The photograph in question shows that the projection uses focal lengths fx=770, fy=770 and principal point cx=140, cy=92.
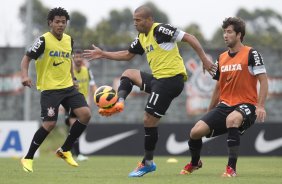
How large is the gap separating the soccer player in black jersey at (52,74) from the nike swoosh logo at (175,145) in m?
9.14

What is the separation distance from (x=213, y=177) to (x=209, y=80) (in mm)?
14026

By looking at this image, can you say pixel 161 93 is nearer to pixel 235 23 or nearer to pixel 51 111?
pixel 235 23

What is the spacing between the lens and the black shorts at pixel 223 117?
1055 centimetres

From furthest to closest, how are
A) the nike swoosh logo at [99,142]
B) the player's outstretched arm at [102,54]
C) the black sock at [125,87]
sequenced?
the nike swoosh logo at [99,142] < the player's outstretched arm at [102,54] < the black sock at [125,87]

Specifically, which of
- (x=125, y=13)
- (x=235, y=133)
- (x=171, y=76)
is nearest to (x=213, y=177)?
(x=235, y=133)

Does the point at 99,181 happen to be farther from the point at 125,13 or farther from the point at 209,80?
the point at 125,13

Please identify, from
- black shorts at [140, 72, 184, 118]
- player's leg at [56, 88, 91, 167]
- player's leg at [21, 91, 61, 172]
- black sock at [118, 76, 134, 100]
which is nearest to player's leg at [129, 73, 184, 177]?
black shorts at [140, 72, 184, 118]

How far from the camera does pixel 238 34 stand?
Answer: 10.7 metres

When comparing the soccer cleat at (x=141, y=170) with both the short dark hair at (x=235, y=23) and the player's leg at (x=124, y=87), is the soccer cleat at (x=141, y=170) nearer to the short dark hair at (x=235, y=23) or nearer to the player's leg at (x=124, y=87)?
the player's leg at (x=124, y=87)

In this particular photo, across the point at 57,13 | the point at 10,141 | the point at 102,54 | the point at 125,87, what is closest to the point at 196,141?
the point at 125,87

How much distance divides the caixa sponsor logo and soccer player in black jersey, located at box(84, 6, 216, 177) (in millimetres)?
9165

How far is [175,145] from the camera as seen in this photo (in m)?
21.4

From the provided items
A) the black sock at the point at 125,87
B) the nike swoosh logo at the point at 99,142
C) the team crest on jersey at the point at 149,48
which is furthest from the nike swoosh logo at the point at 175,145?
the team crest on jersey at the point at 149,48

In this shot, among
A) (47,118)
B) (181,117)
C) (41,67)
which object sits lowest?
(181,117)
